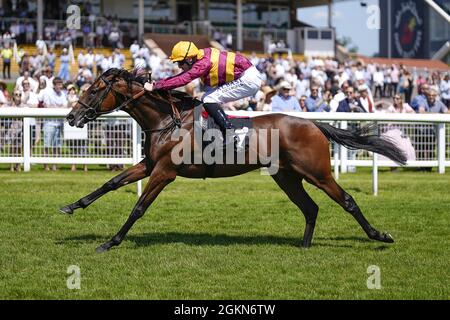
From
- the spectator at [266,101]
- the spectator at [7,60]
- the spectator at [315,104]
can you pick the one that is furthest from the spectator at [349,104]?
the spectator at [7,60]

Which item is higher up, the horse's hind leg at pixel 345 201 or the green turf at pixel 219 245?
the horse's hind leg at pixel 345 201

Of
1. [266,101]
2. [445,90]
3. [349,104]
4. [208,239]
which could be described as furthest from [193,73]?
[445,90]

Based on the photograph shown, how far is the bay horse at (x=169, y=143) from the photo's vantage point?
773 cm

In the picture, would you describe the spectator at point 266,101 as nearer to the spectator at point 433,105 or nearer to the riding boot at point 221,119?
the spectator at point 433,105

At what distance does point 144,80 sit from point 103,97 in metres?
0.42

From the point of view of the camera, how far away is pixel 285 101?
14.3 meters

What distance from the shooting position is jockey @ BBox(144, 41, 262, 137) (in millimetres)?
7641

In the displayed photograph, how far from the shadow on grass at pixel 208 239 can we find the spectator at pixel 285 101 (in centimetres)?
591

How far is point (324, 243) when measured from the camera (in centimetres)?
807

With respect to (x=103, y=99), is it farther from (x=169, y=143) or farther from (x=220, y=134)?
(x=220, y=134)

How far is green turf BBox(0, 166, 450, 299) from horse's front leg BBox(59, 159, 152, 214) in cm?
35

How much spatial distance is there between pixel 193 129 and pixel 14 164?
6.53 meters
